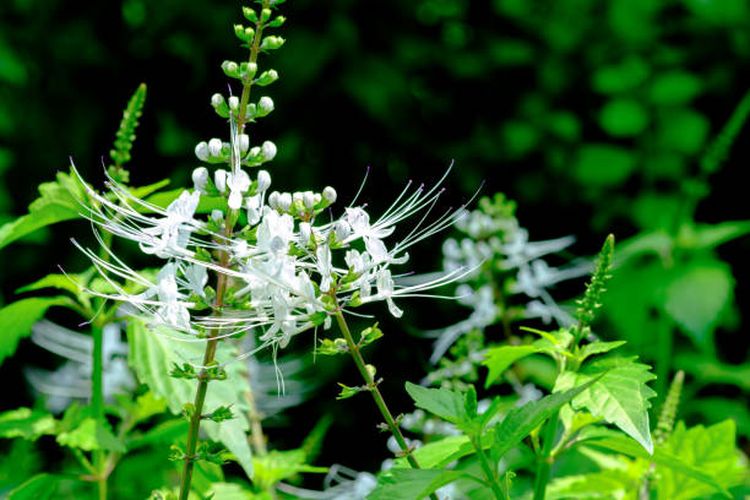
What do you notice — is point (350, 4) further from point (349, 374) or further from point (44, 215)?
point (44, 215)

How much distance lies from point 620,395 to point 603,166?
9.14 ft

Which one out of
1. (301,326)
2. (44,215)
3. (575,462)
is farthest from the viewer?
(575,462)

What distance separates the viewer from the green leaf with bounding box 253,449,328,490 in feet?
5.18

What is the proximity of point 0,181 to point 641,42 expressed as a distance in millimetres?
2549

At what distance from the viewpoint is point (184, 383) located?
1451 millimetres

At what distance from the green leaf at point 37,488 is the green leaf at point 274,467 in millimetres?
313

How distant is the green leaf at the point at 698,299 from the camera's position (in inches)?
99.5

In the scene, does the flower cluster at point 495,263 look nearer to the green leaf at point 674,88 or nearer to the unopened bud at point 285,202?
the unopened bud at point 285,202

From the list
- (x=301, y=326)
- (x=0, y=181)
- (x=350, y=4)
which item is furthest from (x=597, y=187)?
(x=301, y=326)

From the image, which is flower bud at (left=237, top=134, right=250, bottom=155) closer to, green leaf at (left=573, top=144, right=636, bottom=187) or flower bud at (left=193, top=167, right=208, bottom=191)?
flower bud at (left=193, top=167, right=208, bottom=191)

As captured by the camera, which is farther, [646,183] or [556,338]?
[646,183]

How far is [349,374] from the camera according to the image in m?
3.63

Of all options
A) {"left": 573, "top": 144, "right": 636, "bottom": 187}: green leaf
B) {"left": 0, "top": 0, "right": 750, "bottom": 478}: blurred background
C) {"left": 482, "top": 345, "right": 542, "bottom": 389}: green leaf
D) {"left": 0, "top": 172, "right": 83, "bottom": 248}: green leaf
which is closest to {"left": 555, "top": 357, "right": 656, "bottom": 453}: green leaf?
{"left": 482, "top": 345, "right": 542, "bottom": 389}: green leaf

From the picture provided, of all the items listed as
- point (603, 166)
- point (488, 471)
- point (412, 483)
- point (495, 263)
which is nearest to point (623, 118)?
point (603, 166)
